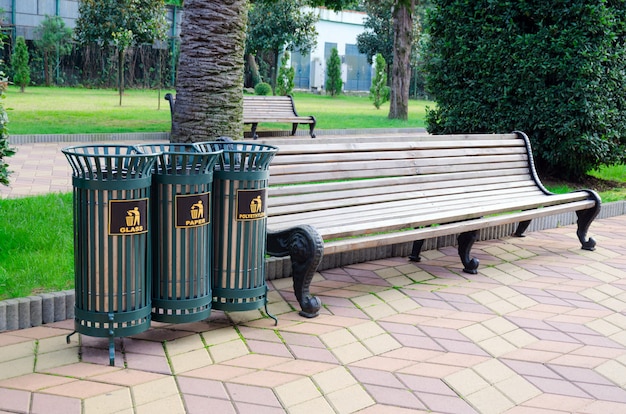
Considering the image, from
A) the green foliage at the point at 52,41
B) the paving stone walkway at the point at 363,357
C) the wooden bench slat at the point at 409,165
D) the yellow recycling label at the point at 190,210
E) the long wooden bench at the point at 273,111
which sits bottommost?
the paving stone walkway at the point at 363,357

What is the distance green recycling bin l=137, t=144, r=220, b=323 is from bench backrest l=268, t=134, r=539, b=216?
37.6 inches

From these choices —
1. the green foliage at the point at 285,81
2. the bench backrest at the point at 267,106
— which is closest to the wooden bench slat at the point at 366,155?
the bench backrest at the point at 267,106

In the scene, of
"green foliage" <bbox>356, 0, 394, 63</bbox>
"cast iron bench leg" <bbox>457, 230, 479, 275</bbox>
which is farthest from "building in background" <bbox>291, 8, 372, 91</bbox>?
"cast iron bench leg" <bbox>457, 230, 479, 275</bbox>

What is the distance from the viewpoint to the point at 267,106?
16.0m

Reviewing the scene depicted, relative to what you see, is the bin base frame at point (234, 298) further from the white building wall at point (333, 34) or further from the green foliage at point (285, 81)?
the white building wall at point (333, 34)

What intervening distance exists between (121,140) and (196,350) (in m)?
9.99

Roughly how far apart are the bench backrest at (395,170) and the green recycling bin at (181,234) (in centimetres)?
95

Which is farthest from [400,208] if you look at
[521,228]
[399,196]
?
[521,228]

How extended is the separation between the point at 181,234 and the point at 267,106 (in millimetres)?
12326

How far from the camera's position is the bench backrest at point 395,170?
505cm

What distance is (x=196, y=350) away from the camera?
157 inches

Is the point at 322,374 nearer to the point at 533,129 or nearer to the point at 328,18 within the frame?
the point at 533,129

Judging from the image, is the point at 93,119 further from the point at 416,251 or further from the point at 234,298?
the point at 234,298

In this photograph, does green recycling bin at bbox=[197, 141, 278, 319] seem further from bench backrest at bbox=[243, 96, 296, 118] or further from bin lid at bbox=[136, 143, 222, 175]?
bench backrest at bbox=[243, 96, 296, 118]
